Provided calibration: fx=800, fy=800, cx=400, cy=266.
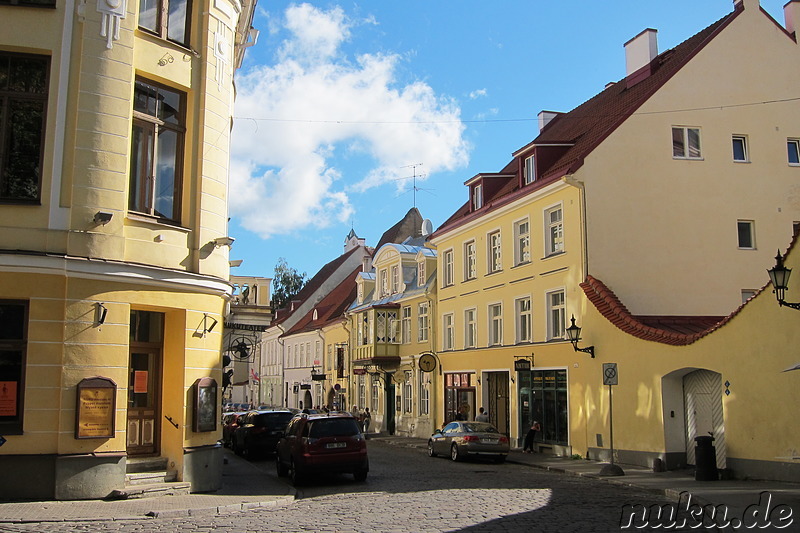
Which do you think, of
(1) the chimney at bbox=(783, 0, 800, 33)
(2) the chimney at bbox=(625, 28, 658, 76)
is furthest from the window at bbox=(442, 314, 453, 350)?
(1) the chimney at bbox=(783, 0, 800, 33)

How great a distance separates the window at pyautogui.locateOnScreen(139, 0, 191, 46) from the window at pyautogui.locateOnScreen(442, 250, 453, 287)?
806 inches

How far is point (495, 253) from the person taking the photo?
3117 cm

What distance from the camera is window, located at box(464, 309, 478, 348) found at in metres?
33.0

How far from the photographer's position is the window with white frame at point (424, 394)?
37.2m

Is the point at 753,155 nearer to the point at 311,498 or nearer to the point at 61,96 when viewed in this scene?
the point at 311,498

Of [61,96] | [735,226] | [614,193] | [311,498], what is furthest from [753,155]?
[61,96]

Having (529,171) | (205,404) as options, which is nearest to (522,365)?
(529,171)

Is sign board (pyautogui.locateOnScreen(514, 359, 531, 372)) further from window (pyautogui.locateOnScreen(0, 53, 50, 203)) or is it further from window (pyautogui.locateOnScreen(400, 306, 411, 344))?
window (pyautogui.locateOnScreen(0, 53, 50, 203))

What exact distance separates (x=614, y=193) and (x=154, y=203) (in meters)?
14.8

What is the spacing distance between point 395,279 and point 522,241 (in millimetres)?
14398

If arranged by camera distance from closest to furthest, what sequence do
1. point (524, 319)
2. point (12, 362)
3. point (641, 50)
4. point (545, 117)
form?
point (12, 362)
point (524, 319)
point (641, 50)
point (545, 117)

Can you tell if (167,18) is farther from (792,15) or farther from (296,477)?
(792,15)

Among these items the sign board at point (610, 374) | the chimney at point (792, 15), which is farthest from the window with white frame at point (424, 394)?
the chimney at point (792, 15)

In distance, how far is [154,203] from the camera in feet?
52.2
